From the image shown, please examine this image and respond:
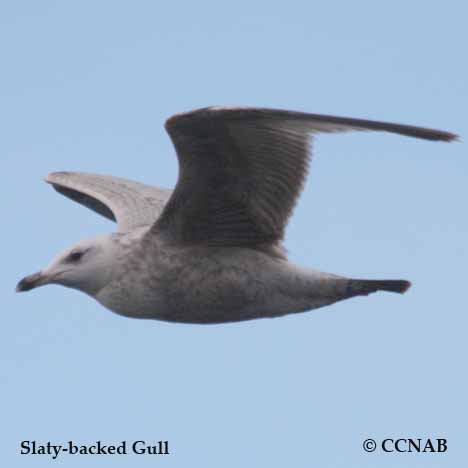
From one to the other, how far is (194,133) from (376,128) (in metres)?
1.55

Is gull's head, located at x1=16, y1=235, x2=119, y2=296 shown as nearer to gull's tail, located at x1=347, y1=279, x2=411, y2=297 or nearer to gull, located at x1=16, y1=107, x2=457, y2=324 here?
gull, located at x1=16, y1=107, x2=457, y2=324

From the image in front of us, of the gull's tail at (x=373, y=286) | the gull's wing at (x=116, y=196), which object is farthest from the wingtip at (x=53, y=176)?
the gull's tail at (x=373, y=286)

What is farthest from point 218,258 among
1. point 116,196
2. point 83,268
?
point 116,196

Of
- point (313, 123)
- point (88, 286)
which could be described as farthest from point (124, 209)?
point (313, 123)

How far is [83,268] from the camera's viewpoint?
10.6 meters

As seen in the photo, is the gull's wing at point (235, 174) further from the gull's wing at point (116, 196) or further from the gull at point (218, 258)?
the gull's wing at point (116, 196)

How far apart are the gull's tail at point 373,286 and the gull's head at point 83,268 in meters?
1.81

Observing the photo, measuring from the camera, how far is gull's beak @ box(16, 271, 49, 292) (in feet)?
34.7

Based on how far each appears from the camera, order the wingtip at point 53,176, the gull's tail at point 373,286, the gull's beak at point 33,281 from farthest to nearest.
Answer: the wingtip at point 53,176 → the gull's beak at point 33,281 → the gull's tail at point 373,286

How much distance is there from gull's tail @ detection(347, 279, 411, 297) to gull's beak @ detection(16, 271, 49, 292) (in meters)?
2.34

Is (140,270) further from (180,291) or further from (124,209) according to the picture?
(124,209)

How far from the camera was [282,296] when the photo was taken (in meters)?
10.4

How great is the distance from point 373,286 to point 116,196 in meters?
2.97

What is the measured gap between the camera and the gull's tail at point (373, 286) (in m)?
10.4
